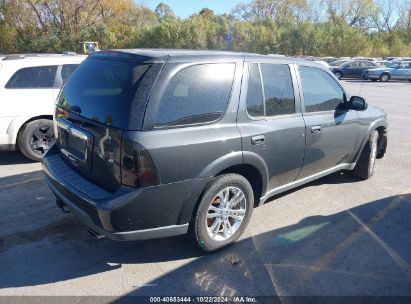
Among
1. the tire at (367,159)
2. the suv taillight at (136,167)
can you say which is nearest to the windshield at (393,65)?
the tire at (367,159)

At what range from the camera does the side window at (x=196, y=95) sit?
2.96 meters

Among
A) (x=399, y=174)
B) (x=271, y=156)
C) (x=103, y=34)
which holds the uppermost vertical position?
(x=103, y=34)

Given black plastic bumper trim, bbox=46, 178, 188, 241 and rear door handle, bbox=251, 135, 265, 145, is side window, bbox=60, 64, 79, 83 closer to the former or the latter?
black plastic bumper trim, bbox=46, 178, 188, 241

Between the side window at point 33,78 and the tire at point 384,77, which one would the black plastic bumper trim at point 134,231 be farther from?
the tire at point 384,77

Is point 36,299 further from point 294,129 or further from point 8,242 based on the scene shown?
point 294,129

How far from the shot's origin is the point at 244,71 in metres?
3.51

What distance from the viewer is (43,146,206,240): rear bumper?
2846 mm

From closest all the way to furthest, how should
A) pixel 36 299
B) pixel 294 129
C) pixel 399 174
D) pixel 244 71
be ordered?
pixel 36 299 < pixel 244 71 < pixel 294 129 < pixel 399 174

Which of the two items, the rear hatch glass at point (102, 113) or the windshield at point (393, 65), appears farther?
the windshield at point (393, 65)

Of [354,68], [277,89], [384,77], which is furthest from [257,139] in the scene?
[354,68]

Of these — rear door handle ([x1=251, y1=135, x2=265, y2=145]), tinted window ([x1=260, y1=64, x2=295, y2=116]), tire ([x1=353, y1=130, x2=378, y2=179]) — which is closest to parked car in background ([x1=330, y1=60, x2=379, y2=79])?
tire ([x1=353, y1=130, x2=378, y2=179])

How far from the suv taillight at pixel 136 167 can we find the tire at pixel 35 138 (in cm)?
346

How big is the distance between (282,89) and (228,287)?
2.03 m

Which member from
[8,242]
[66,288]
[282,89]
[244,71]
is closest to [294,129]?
[282,89]
